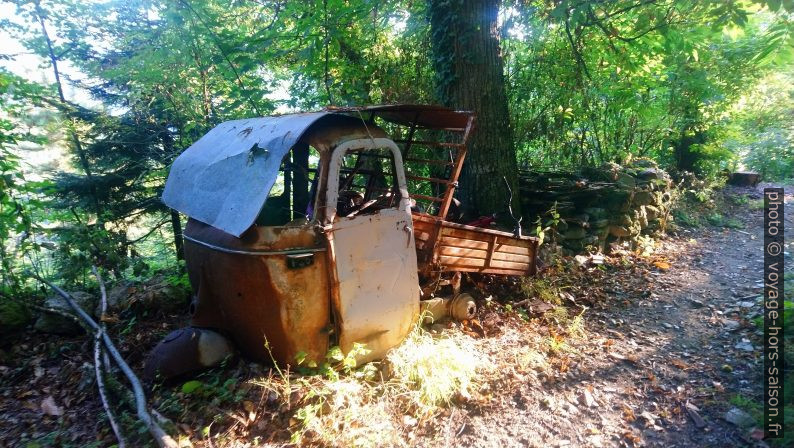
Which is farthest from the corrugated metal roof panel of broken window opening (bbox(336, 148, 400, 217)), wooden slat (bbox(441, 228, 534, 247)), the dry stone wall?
the dry stone wall

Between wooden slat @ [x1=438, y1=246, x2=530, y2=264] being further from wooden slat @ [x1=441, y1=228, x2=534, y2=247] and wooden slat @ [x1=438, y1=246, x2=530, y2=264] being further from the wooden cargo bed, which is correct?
wooden slat @ [x1=441, y1=228, x2=534, y2=247]

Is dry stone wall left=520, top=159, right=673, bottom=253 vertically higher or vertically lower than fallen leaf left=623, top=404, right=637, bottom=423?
higher

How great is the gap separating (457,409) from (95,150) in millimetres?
9336

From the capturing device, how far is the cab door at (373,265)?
9.84ft

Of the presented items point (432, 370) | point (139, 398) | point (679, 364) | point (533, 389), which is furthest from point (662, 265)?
point (139, 398)

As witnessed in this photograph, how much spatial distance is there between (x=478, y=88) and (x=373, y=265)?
3187mm

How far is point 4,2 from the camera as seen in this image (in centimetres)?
766

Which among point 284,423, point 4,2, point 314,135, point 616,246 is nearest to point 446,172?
point 314,135

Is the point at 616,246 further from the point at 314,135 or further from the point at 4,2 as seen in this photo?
the point at 4,2

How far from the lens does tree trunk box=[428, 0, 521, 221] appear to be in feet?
16.6

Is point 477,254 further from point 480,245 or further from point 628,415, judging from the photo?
point 628,415

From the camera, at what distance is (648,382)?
3279mm

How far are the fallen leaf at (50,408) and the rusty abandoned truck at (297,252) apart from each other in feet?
2.35

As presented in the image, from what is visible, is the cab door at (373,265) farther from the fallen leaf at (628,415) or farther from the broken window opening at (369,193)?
the fallen leaf at (628,415)
